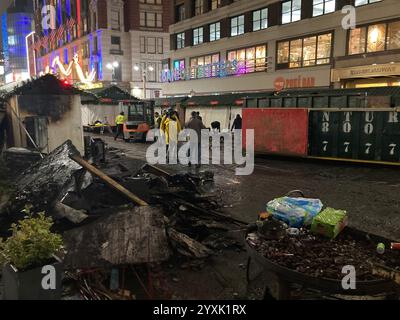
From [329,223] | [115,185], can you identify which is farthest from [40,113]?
[329,223]

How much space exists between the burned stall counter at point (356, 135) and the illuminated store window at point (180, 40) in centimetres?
2920

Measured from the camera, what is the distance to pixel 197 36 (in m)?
38.4

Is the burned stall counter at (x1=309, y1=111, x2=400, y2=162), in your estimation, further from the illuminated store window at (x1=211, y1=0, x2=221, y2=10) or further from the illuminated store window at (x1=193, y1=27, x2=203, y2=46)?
the illuminated store window at (x1=193, y1=27, x2=203, y2=46)

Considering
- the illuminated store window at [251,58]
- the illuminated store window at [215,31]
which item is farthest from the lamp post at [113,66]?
the illuminated store window at [251,58]

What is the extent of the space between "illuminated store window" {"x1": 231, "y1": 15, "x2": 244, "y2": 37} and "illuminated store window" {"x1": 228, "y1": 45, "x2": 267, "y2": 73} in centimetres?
176

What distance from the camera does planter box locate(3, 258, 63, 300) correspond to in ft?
12.3

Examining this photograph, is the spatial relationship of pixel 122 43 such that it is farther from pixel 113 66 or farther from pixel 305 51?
pixel 305 51

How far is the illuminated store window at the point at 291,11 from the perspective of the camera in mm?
27100

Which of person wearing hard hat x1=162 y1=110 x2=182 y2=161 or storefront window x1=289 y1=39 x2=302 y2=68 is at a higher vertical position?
storefront window x1=289 y1=39 x2=302 y2=68

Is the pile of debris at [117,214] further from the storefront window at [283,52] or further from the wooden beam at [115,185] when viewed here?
the storefront window at [283,52]

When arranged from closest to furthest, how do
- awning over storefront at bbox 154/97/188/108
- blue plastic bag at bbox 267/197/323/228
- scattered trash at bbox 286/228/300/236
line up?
scattered trash at bbox 286/228/300/236 < blue plastic bag at bbox 267/197/323/228 < awning over storefront at bbox 154/97/188/108

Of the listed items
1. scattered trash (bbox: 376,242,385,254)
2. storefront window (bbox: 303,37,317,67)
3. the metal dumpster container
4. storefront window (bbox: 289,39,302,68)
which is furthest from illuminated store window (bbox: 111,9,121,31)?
scattered trash (bbox: 376,242,385,254)

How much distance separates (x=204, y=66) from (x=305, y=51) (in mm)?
12671

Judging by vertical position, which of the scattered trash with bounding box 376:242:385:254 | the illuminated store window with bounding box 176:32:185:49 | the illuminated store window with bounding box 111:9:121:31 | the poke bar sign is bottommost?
the scattered trash with bounding box 376:242:385:254
